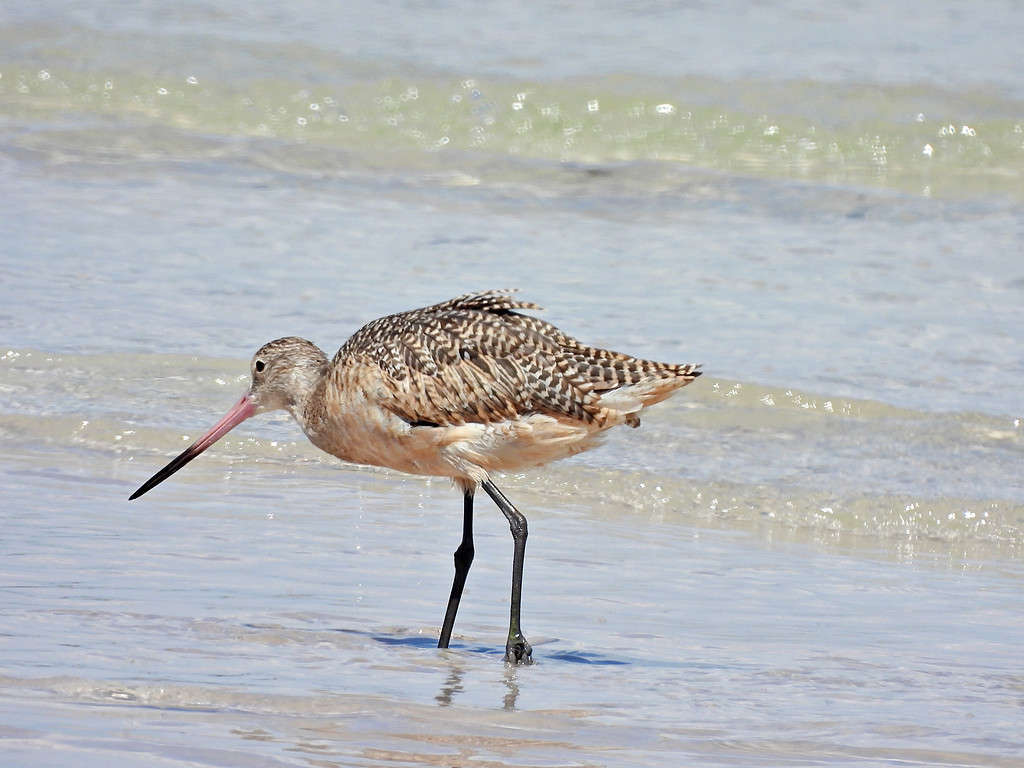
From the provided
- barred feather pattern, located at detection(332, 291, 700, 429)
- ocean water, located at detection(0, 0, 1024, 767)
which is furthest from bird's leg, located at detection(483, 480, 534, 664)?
barred feather pattern, located at detection(332, 291, 700, 429)

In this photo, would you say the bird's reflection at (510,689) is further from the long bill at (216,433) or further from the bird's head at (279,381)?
the long bill at (216,433)

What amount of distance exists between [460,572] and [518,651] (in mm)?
678

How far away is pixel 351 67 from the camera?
55.7 feet

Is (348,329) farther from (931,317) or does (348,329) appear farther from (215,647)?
(215,647)

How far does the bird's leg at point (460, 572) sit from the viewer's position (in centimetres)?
566

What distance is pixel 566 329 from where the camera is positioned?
10023 millimetres

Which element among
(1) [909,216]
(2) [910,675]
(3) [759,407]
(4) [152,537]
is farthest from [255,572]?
(1) [909,216]

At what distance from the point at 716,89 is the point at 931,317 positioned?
21.3ft

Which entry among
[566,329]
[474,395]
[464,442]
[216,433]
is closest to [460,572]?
[464,442]

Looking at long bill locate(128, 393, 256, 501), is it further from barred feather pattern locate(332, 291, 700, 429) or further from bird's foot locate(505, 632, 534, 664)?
bird's foot locate(505, 632, 534, 664)

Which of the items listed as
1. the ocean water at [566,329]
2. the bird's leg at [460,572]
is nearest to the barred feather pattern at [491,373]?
the bird's leg at [460,572]

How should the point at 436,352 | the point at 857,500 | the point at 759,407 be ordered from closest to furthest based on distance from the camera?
the point at 436,352 → the point at 857,500 → the point at 759,407

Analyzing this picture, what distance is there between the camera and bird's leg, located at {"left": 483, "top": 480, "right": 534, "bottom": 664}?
5445mm

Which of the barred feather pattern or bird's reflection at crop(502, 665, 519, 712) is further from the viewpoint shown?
the barred feather pattern
